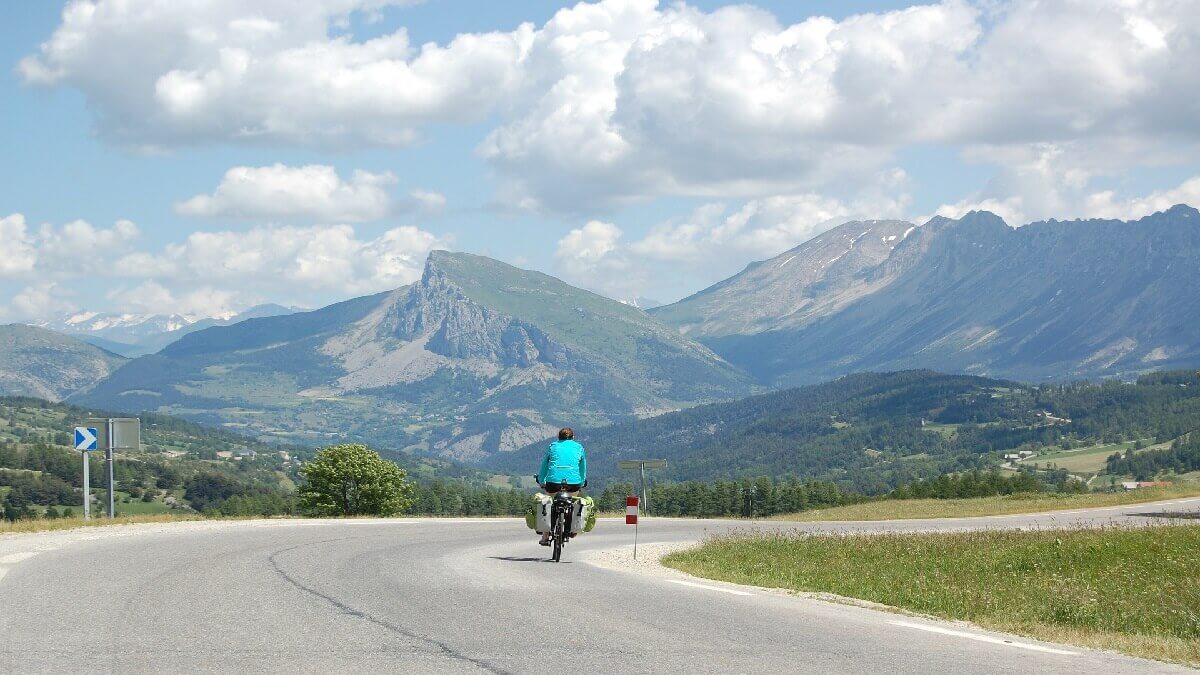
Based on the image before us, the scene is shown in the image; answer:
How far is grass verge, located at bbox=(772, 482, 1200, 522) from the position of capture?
57500 millimetres

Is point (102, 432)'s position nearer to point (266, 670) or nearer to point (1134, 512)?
point (266, 670)

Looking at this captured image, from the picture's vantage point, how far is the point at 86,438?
41031 mm

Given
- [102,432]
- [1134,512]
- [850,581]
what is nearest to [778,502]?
[1134,512]

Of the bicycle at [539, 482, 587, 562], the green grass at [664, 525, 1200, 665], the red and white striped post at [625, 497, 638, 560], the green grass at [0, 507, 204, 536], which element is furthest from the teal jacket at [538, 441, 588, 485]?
the green grass at [0, 507, 204, 536]

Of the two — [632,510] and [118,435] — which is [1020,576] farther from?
[118,435]

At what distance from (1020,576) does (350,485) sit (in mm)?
43988

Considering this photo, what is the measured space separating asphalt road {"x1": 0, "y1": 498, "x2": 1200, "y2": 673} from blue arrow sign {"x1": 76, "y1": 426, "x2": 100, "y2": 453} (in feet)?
58.4

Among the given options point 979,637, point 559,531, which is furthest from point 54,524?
point 979,637

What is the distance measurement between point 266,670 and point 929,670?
236 inches

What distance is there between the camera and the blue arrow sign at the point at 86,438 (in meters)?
40.5

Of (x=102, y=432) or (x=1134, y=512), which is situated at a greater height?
(x=102, y=432)

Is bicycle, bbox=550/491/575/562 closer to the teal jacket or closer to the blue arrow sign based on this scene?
the teal jacket

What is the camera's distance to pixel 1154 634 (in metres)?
15.0

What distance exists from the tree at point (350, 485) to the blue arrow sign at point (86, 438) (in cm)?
1866
